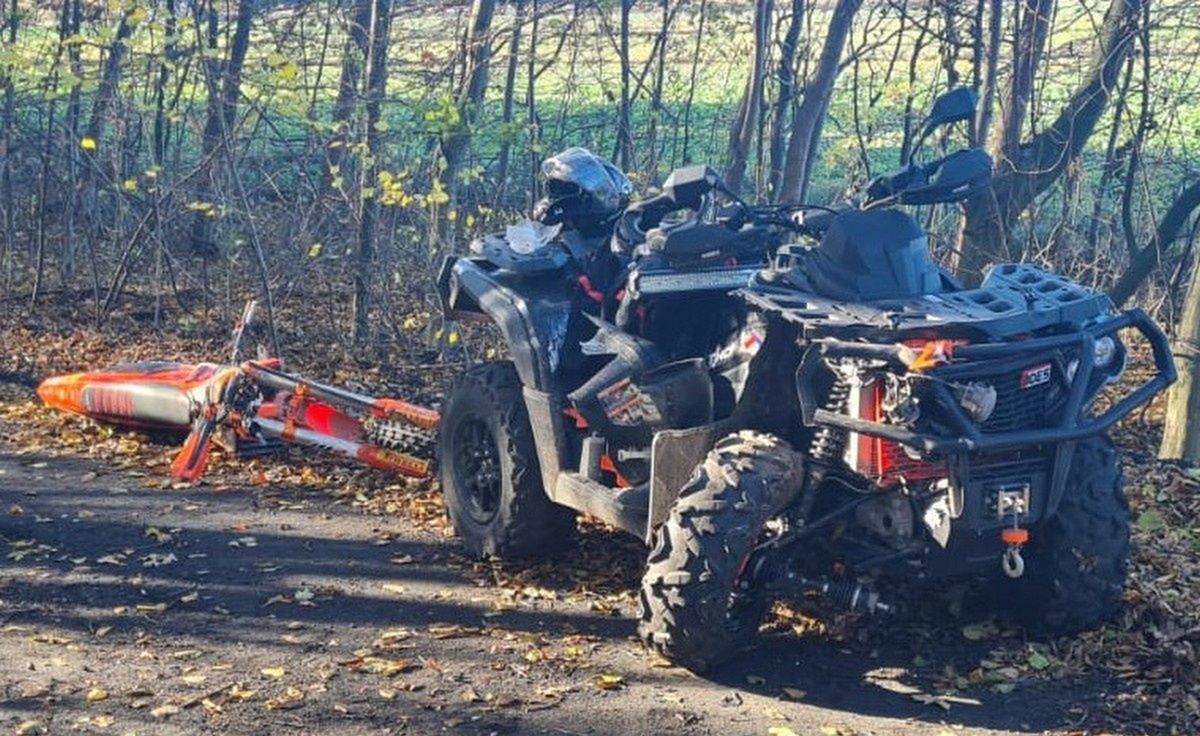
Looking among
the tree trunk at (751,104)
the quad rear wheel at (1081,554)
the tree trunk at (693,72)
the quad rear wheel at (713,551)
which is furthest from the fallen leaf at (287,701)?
the tree trunk at (693,72)

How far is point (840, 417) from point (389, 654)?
201 cm

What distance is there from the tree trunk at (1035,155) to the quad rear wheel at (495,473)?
4494 mm

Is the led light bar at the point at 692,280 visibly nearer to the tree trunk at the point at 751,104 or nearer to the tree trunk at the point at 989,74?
the tree trunk at the point at 751,104

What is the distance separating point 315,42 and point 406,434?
Answer: 6.56 metres

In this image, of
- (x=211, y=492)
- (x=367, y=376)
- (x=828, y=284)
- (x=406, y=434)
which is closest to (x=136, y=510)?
(x=211, y=492)

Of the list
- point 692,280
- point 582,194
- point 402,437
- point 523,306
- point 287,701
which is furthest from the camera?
point 402,437

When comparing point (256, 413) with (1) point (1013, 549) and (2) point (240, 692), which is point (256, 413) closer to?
(2) point (240, 692)

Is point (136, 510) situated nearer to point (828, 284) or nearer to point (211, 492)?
point (211, 492)

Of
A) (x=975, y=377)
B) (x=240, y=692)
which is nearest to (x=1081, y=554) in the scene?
(x=975, y=377)

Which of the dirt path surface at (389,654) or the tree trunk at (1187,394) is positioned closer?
the dirt path surface at (389,654)

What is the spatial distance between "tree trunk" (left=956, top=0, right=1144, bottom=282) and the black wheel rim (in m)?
4.49

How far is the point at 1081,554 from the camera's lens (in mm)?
5672

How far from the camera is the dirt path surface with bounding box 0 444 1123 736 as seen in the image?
5199 millimetres

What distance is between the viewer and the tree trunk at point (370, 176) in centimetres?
1172
